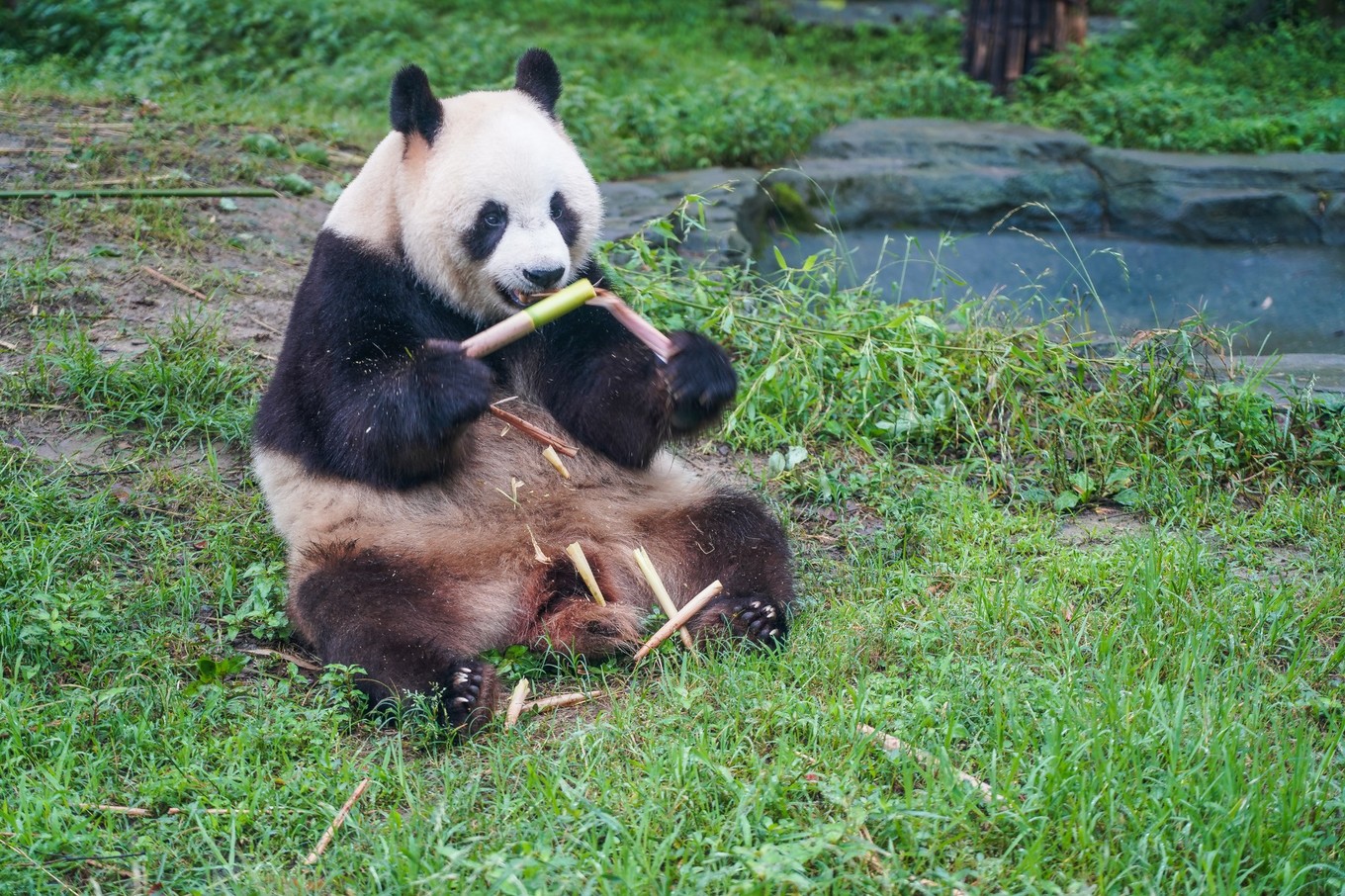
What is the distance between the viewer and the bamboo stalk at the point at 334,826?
2.53 meters

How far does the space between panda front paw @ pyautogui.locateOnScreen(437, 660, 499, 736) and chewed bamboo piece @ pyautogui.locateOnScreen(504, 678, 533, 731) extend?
0.04m

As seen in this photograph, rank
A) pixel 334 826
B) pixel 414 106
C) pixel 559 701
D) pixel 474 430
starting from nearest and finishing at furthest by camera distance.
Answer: pixel 334 826, pixel 559 701, pixel 414 106, pixel 474 430

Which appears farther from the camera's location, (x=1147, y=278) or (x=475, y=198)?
(x=1147, y=278)

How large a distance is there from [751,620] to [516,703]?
0.74 metres

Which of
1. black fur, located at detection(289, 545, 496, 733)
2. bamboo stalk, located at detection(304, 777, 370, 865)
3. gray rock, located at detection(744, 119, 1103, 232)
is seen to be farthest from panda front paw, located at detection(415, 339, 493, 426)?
gray rock, located at detection(744, 119, 1103, 232)

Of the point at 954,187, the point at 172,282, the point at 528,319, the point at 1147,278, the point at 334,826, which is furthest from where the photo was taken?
the point at 954,187

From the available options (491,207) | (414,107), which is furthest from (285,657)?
(414,107)

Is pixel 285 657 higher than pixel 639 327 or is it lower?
lower

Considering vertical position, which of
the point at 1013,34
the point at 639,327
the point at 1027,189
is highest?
the point at 1013,34

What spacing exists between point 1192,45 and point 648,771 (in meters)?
9.87

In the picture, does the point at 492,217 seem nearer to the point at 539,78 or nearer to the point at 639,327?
the point at 639,327

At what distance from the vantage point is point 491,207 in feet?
11.5

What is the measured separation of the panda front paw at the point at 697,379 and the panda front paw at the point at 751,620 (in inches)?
23.2

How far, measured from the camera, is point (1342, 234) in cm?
728
